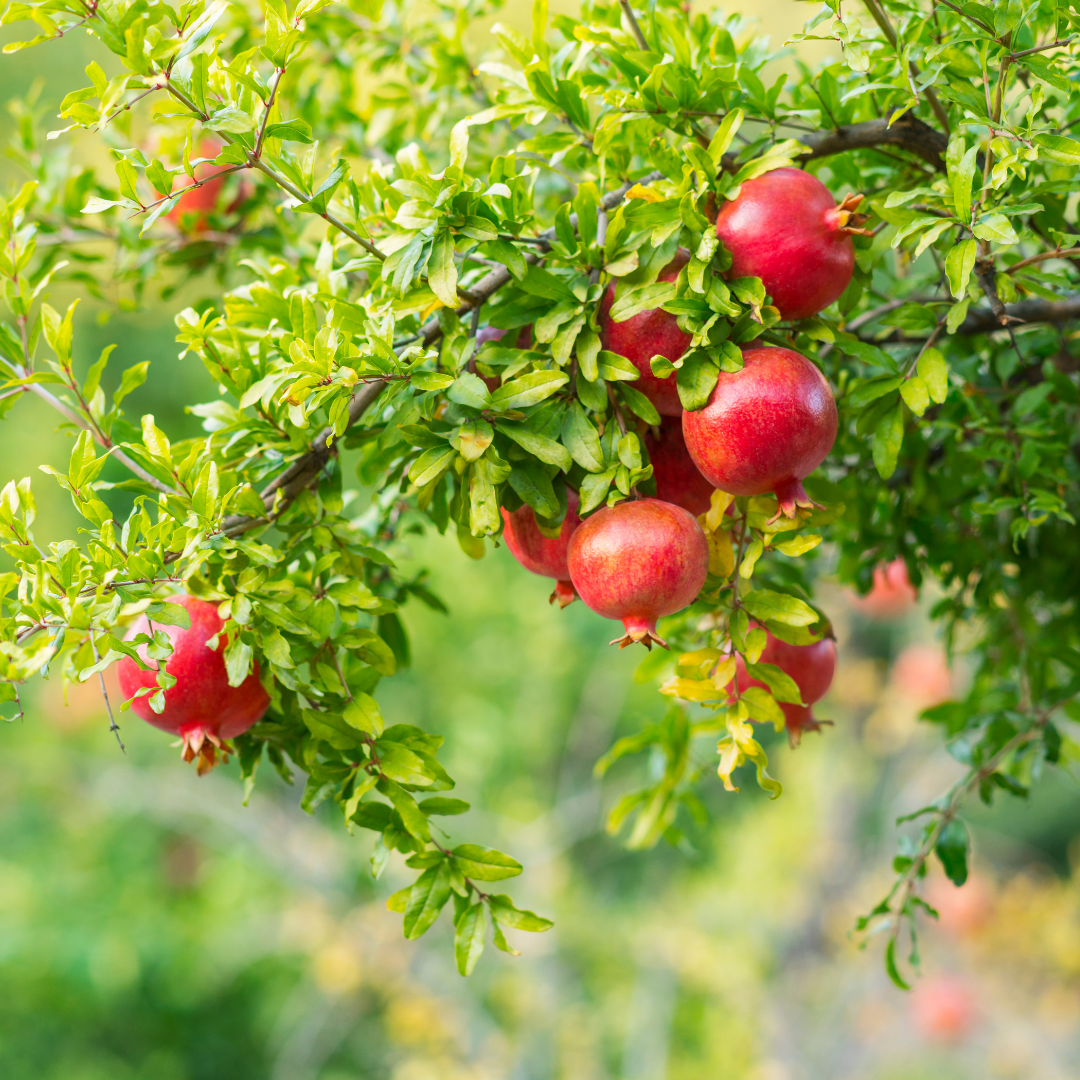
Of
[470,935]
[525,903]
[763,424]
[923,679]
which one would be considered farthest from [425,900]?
[525,903]

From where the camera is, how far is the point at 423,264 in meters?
0.40

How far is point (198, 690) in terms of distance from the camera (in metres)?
0.41

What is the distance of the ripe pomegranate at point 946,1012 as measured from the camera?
7.06ft

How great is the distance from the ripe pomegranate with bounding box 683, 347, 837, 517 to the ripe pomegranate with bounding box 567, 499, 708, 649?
3 centimetres

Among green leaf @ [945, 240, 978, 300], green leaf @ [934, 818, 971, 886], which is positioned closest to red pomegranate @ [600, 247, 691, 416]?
green leaf @ [945, 240, 978, 300]

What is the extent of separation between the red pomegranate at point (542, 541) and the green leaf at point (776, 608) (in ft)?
0.26

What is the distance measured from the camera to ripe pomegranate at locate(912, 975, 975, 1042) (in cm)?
215

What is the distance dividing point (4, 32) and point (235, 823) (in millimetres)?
2207

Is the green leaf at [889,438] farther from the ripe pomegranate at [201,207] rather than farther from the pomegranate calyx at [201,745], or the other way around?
the ripe pomegranate at [201,207]

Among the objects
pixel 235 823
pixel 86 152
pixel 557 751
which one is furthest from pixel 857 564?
pixel 86 152

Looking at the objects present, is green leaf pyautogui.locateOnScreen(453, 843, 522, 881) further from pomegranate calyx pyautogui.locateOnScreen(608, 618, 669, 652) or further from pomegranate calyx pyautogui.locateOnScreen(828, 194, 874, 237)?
pomegranate calyx pyautogui.locateOnScreen(828, 194, 874, 237)

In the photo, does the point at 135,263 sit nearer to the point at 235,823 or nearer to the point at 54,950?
the point at 235,823

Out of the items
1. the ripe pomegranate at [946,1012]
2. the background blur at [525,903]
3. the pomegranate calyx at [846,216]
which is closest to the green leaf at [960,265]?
the pomegranate calyx at [846,216]

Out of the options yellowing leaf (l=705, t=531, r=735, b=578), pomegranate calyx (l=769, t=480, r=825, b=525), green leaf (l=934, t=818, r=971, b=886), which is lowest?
green leaf (l=934, t=818, r=971, b=886)
